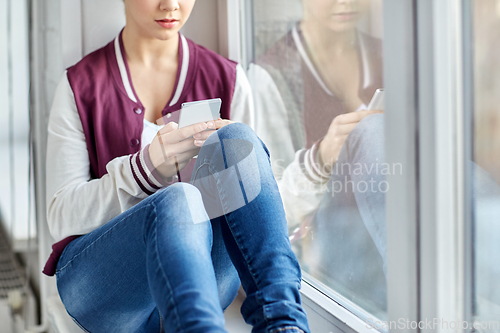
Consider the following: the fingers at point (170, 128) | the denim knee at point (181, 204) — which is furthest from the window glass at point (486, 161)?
the fingers at point (170, 128)

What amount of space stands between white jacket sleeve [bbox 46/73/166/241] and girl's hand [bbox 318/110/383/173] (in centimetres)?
32

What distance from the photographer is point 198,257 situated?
19.2 inches

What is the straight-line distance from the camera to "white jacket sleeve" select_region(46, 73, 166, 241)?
711mm

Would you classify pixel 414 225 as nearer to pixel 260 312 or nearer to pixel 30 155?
pixel 260 312

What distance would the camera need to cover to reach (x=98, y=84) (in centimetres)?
87

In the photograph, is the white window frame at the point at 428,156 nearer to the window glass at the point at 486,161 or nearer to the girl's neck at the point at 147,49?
the window glass at the point at 486,161

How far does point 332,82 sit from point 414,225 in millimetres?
344

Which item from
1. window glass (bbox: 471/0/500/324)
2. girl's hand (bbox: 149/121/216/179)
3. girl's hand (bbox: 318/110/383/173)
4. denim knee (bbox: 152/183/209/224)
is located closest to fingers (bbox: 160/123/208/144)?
girl's hand (bbox: 149/121/216/179)

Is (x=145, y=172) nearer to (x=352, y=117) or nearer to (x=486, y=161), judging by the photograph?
(x=352, y=117)

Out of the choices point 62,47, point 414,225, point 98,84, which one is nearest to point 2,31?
point 62,47

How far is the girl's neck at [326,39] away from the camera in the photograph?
→ 2.35 feet

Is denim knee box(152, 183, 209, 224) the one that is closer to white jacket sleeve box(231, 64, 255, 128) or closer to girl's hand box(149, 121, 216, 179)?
girl's hand box(149, 121, 216, 179)

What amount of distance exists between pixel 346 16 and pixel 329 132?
0.22 meters

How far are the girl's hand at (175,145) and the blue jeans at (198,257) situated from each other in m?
0.05
